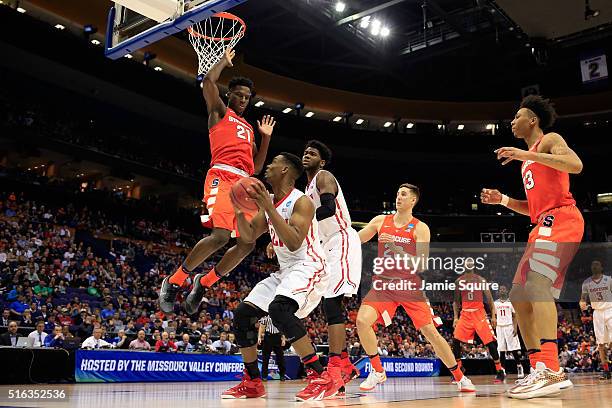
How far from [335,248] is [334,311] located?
2.33 ft

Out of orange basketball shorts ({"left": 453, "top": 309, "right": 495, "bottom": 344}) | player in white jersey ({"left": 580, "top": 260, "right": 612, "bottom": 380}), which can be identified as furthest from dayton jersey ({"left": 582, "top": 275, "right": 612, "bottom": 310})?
orange basketball shorts ({"left": 453, "top": 309, "right": 495, "bottom": 344})

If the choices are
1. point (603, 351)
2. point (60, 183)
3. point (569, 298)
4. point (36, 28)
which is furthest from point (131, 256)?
point (569, 298)

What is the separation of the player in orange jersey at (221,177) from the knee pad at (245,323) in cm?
79

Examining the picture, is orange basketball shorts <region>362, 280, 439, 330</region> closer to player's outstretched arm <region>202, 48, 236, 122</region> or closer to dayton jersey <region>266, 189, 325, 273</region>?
dayton jersey <region>266, 189, 325, 273</region>

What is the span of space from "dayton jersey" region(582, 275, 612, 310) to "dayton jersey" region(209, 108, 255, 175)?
Answer: 7585 mm

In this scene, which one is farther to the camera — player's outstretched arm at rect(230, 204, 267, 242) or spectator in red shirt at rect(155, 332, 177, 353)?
spectator in red shirt at rect(155, 332, 177, 353)

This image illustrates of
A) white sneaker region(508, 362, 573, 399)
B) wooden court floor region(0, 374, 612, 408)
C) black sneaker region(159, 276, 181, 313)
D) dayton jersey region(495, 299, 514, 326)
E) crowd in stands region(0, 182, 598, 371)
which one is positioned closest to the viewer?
wooden court floor region(0, 374, 612, 408)

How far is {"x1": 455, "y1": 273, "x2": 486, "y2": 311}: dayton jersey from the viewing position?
1063cm

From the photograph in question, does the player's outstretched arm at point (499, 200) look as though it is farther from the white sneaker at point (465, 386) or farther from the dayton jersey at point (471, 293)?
the dayton jersey at point (471, 293)

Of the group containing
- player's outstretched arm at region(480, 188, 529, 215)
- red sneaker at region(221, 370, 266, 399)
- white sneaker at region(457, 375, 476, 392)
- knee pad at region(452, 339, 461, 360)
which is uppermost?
player's outstretched arm at region(480, 188, 529, 215)

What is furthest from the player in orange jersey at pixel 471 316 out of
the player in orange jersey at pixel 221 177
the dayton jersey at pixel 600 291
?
the player in orange jersey at pixel 221 177

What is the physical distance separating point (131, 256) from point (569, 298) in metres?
22.9

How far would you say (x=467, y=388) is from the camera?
6.23 m

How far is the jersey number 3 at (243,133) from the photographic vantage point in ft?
20.4
